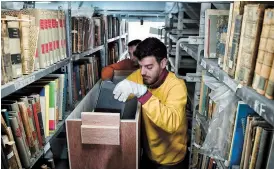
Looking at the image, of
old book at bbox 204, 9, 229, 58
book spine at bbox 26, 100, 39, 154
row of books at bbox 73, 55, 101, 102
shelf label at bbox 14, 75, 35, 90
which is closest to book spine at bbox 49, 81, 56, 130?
book spine at bbox 26, 100, 39, 154

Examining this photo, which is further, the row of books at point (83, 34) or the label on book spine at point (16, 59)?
the row of books at point (83, 34)

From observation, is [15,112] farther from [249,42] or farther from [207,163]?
[207,163]

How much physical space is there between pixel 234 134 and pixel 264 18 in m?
0.54

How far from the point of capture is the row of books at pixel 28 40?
3.90ft

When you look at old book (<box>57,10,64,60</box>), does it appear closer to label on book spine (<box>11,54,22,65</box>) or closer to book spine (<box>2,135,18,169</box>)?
label on book spine (<box>11,54,22,65</box>)

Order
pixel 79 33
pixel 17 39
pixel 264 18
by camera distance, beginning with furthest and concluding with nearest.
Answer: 1. pixel 79 33
2. pixel 17 39
3. pixel 264 18

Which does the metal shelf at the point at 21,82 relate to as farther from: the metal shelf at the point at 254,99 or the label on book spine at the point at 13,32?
the metal shelf at the point at 254,99

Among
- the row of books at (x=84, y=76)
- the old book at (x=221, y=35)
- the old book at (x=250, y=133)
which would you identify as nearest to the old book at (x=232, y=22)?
the old book at (x=221, y=35)

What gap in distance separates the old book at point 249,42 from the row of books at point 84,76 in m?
1.81

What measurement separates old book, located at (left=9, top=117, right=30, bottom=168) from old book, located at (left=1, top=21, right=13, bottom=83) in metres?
0.22

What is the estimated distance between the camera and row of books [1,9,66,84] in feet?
3.90

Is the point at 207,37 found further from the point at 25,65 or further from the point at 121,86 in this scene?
the point at 25,65

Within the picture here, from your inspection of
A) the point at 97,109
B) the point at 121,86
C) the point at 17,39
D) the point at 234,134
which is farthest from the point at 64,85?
the point at 234,134

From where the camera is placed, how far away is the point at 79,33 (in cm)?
238
